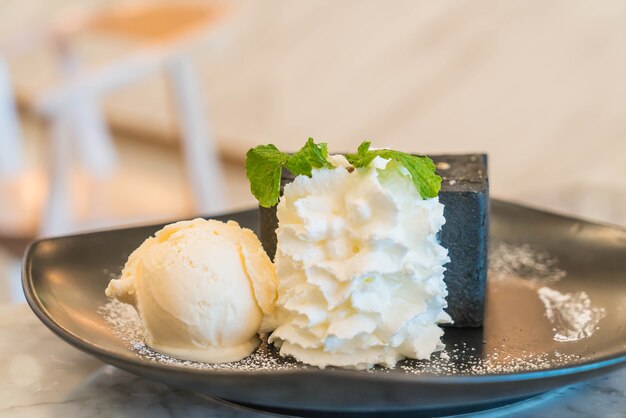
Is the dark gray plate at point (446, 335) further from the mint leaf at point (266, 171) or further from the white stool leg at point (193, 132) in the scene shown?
the white stool leg at point (193, 132)

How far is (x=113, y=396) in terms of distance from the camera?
906 mm

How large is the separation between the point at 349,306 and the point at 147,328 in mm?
205

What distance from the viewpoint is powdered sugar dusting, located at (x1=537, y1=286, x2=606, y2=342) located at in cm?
101

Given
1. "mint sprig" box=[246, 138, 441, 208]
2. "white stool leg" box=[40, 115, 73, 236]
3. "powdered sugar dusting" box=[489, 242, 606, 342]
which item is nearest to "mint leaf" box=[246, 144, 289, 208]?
"mint sprig" box=[246, 138, 441, 208]

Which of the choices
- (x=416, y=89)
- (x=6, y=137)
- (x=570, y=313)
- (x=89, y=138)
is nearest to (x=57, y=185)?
(x=6, y=137)

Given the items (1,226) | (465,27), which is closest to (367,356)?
(1,226)

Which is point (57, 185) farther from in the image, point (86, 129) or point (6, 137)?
point (86, 129)

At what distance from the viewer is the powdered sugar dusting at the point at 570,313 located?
3.33 ft

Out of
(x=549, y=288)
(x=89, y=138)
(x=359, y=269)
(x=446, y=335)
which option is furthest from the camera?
(x=89, y=138)

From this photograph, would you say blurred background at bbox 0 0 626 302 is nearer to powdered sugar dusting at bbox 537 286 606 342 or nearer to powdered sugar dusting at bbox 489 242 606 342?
powdered sugar dusting at bbox 489 242 606 342

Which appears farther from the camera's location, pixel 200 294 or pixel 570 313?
pixel 570 313

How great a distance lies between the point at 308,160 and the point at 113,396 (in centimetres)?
29

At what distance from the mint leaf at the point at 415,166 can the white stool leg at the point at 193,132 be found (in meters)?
1.40

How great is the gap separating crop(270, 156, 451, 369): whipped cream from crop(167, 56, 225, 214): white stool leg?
4.57 ft
